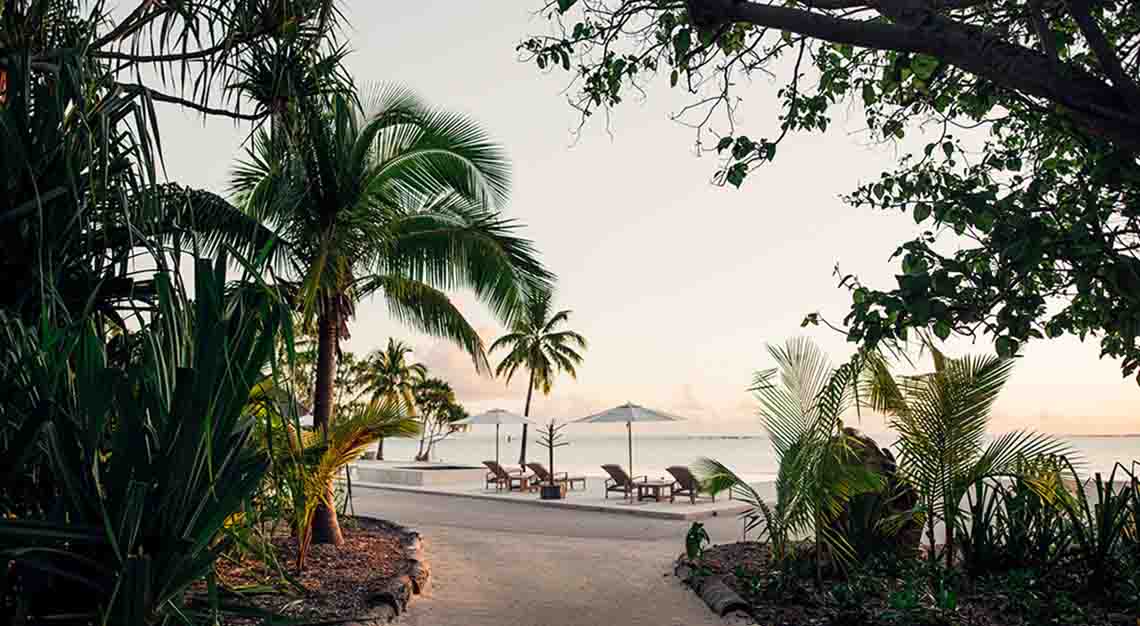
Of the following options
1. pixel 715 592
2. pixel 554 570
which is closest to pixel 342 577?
pixel 554 570

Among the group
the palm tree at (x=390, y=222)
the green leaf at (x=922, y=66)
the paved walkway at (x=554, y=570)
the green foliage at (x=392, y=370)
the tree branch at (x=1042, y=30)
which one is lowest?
the paved walkway at (x=554, y=570)

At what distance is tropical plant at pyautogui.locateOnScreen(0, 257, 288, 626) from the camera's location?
323 cm

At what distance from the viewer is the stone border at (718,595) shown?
22.8 feet

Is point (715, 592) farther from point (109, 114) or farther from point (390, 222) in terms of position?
point (390, 222)

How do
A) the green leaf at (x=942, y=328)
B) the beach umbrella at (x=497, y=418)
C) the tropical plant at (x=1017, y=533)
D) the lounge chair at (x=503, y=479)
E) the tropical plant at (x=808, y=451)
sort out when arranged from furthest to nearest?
the beach umbrella at (x=497, y=418) → the lounge chair at (x=503, y=479) → the tropical plant at (x=808, y=451) → the tropical plant at (x=1017, y=533) → the green leaf at (x=942, y=328)

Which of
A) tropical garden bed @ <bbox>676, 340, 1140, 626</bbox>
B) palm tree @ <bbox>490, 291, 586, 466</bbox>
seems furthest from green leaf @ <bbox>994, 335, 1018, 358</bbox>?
palm tree @ <bbox>490, 291, 586, 466</bbox>

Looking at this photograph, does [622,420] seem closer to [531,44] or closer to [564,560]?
[564,560]

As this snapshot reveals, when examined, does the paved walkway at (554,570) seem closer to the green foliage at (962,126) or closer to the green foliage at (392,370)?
the green foliage at (962,126)

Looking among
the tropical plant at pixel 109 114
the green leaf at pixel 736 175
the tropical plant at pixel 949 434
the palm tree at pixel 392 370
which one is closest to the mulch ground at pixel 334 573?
the tropical plant at pixel 109 114

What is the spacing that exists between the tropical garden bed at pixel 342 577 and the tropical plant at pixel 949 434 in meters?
4.56

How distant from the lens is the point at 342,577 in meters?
8.20

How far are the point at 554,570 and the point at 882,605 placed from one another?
357 centimetres

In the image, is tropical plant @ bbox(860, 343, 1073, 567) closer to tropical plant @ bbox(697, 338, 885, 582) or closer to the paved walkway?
tropical plant @ bbox(697, 338, 885, 582)

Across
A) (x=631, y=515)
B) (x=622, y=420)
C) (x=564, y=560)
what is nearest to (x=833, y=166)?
(x=564, y=560)
